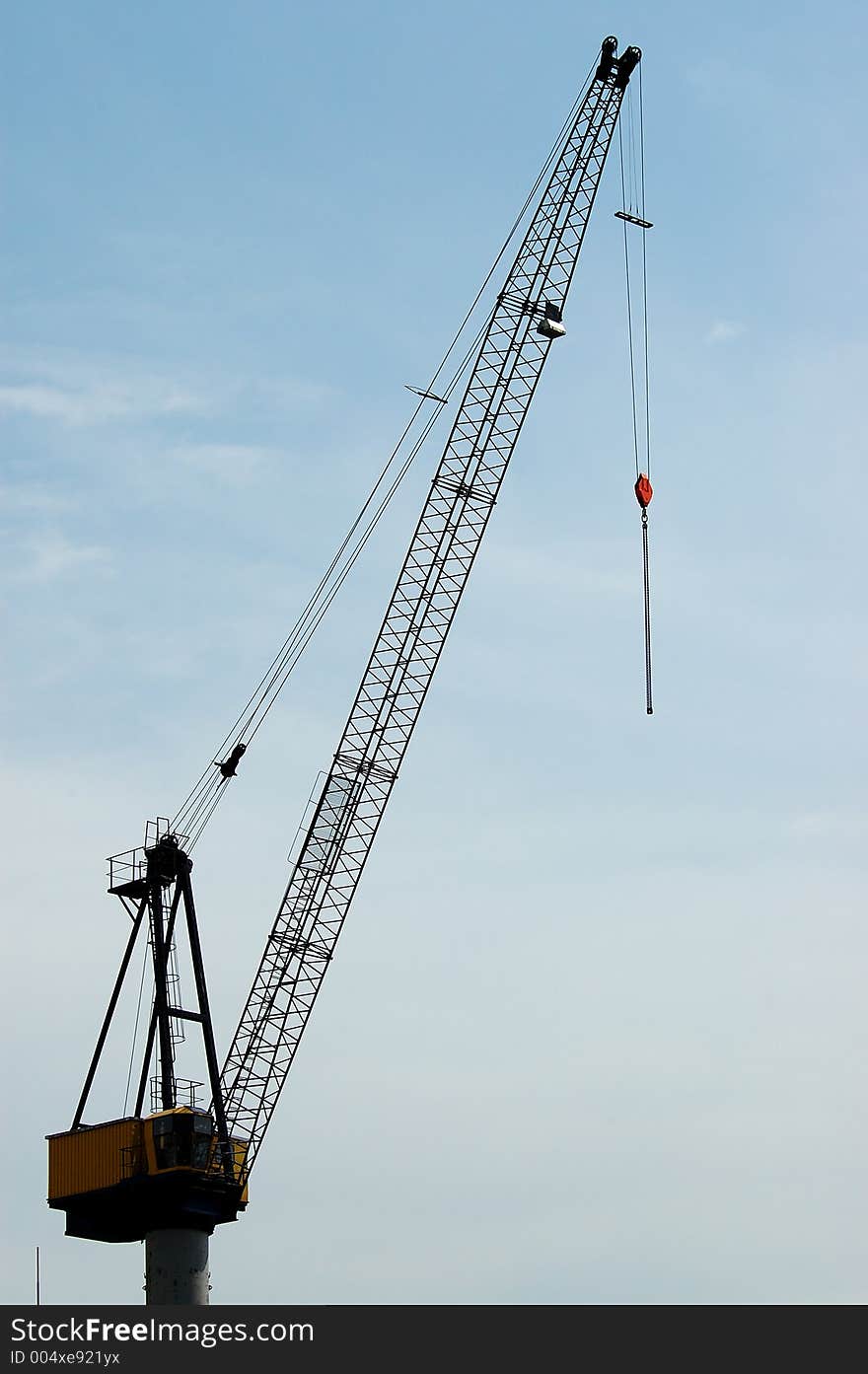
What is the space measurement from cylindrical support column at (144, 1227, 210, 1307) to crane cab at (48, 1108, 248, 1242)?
1.99 feet

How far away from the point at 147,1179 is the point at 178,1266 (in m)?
4.68

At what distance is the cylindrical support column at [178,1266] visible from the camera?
10169 cm

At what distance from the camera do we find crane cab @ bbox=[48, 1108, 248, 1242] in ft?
338

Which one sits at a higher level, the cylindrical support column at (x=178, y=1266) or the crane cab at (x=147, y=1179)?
the crane cab at (x=147, y=1179)

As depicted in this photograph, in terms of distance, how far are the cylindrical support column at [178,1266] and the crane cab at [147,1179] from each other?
607 millimetres

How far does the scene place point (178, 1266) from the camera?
103 m

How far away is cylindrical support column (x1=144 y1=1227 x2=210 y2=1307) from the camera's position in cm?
10169

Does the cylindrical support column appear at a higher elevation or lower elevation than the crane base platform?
lower

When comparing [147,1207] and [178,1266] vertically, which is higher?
[147,1207]

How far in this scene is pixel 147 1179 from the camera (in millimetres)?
102500

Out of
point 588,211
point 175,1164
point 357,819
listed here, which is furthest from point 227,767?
point 588,211

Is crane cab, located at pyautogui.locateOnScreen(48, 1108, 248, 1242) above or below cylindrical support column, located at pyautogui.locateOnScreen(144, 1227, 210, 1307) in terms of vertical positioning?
above
